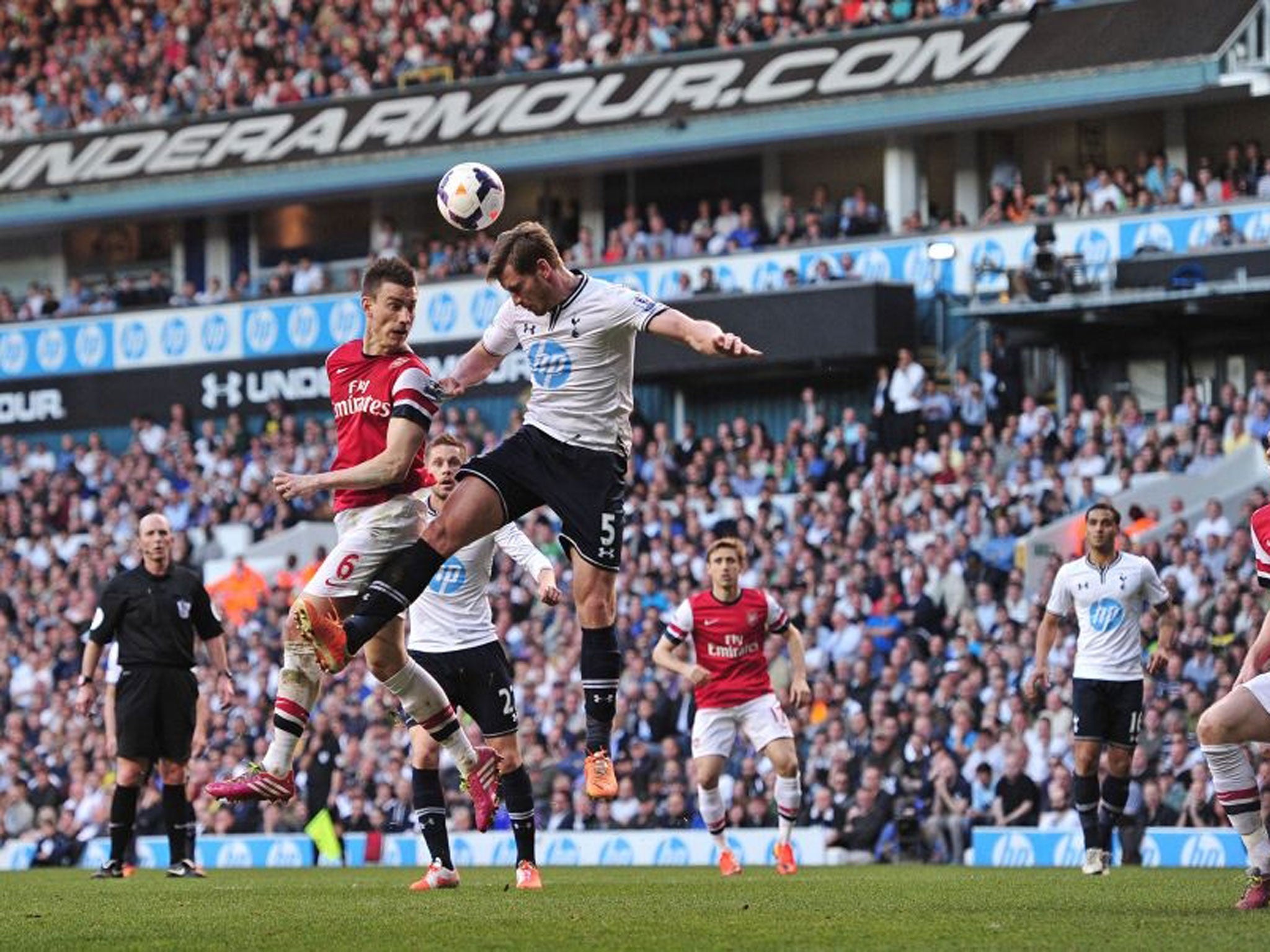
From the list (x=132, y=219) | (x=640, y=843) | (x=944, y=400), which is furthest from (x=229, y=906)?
(x=132, y=219)

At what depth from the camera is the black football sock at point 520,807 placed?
14.4 m

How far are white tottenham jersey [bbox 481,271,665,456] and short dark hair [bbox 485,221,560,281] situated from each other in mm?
289

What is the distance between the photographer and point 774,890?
13859mm

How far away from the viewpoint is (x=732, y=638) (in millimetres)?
17766

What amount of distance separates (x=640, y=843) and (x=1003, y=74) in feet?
46.5

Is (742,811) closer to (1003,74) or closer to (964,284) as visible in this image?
(964,284)

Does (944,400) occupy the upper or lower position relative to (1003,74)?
lower

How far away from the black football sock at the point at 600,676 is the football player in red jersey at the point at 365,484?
1.06 meters

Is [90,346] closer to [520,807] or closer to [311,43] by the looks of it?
[311,43]

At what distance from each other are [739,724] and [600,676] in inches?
230

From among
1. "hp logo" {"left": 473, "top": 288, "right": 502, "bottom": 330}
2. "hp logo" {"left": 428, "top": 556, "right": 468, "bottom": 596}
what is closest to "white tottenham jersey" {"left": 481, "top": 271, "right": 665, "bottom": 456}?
"hp logo" {"left": 428, "top": 556, "right": 468, "bottom": 596}

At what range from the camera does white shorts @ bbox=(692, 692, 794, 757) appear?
17734 mm

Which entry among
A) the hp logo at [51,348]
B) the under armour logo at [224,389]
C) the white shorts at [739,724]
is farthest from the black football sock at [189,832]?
the hp logo at [51,348]

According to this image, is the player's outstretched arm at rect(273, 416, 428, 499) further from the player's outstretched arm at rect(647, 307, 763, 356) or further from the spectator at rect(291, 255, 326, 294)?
the spectator at rect(291, 255, 326, 294)
